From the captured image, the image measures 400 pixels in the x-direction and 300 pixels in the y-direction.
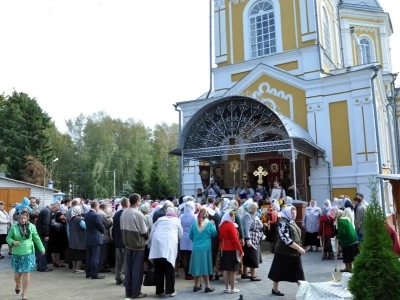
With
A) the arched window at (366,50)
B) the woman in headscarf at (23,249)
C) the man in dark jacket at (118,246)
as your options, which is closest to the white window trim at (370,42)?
the arched window at (366,50)

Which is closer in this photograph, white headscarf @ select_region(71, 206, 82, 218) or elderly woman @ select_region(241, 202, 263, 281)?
elderly woman @ select_region(241, 202, 263, 281)

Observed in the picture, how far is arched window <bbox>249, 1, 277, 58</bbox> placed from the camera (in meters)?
20.8

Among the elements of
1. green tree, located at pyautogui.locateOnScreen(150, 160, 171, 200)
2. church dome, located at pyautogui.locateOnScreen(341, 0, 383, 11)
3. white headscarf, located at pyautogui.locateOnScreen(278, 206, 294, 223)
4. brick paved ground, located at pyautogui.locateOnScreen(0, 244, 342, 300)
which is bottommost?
brick paved ground, located at pyautogui.locateOnScreen(0, 244, 342, 300)

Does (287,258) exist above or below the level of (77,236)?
below

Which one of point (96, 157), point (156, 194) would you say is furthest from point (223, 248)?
point (96, 157)

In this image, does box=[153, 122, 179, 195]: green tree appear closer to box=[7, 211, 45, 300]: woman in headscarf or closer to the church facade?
the church facade

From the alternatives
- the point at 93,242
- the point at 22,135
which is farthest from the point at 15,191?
the point at 93,242

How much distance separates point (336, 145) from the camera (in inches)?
686

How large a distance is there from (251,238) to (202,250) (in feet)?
4.32

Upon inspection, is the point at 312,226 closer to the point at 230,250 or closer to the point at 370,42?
the point at 230,250

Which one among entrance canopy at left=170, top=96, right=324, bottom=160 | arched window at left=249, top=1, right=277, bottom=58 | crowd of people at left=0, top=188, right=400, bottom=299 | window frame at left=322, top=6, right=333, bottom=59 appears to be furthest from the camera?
window frame at left=322, top=6, right=333, bottom=59

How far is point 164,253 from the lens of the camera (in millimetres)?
6879

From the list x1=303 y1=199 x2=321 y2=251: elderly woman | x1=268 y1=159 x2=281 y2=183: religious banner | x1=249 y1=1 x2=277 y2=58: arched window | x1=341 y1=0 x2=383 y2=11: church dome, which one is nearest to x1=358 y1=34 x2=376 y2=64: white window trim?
x1=341 y1=0 x2=383 y2=11: church dome

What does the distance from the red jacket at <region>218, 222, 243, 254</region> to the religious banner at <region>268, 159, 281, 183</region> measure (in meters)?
11.8
